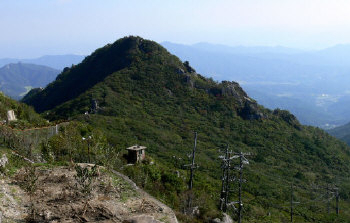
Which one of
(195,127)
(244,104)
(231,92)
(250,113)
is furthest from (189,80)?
(250,113)

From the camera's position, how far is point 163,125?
64938 millimetres

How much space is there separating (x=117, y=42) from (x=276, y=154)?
56.9m

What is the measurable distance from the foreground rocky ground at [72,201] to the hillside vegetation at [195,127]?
1505cm

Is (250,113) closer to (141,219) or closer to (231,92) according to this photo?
(231,92)

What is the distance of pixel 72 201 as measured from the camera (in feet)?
39.0

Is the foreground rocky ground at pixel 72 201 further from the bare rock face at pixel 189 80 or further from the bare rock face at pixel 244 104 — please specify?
the bare rock face at pixel 189 80

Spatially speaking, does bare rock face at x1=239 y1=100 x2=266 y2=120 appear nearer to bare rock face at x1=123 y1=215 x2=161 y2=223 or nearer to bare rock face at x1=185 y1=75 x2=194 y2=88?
bare rock face at x1=185 y1=75 x2=194 y2=88

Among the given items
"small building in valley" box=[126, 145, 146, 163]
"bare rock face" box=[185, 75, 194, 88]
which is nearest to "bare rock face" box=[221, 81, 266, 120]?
"bare rock face" box=[185, 75, 194, 88]

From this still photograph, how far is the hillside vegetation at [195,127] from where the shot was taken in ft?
148

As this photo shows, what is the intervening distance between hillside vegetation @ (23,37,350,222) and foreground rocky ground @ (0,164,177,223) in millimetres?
15054

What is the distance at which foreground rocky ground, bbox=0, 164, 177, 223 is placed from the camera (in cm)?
1095

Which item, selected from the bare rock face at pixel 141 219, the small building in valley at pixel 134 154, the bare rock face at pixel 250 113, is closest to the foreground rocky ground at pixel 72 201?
the bare rock face at pixel 141 219

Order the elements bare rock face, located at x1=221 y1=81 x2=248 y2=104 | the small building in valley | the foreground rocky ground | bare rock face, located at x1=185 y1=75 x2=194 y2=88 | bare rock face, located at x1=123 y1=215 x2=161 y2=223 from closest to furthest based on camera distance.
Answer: bare rock face, located at x1=123 y1=215 x2=161 y2=223 < the foreground rocky ground < the small building in valley < bare rock face, located at x1=185 y1=75 x2=194 y2=88 < bare rock face, located at x1=221 y1=81 x2=248 y2=104

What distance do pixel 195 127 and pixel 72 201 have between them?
5646 centimetres
